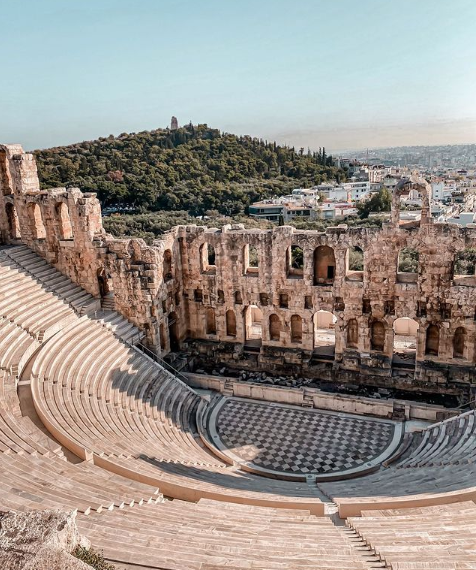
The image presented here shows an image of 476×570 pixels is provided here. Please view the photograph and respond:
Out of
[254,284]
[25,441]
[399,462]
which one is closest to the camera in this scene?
[25,441]

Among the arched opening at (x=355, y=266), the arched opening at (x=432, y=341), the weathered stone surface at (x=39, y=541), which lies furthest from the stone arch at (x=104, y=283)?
the weathered stone surface at (x=39, y=541)

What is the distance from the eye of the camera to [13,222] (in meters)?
26.5

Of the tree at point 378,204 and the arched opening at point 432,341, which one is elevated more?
the tree at point 378,204

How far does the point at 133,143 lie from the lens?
252 ft

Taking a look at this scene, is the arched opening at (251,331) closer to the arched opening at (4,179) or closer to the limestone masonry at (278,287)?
the limestone masonry at (278,287)

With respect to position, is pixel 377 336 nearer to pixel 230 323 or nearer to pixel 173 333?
pixel 230 323

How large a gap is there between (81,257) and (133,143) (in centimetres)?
5735

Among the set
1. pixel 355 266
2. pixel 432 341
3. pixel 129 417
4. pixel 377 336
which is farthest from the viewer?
pixel 355 266

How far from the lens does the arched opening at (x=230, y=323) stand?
25000 millimetres

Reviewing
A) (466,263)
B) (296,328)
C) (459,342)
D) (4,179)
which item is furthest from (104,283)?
→ (466,263)

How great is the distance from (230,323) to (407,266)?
1401 cm

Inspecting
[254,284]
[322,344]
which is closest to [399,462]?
[322,344]

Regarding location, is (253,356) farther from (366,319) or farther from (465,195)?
(465,195)

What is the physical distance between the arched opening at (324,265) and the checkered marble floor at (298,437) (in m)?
6.38
